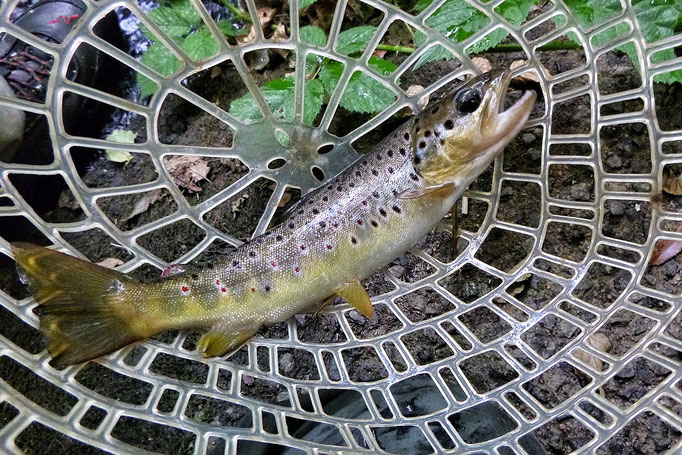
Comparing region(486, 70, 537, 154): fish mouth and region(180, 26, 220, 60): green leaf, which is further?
region(180, 26, 220, 60): green leaf

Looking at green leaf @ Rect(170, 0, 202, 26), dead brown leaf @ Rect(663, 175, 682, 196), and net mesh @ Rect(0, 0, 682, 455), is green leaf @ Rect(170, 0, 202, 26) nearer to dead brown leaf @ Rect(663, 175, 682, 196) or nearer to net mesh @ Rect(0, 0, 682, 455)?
net mesh @ Rect(0, 0, 682, 455)

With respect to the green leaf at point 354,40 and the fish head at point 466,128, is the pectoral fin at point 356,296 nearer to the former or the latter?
the fish head at point 466,128

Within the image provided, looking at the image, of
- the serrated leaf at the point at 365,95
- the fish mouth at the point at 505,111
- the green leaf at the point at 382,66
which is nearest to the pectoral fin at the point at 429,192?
the fish mouth at the point at 505,111

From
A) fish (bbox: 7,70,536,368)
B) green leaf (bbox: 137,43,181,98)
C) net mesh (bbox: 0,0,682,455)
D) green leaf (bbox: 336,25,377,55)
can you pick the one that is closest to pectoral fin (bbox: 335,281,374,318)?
fish (bbox: 7,70,536,368)

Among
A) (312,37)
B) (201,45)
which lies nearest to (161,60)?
(201,45)

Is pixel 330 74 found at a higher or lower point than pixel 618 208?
higher

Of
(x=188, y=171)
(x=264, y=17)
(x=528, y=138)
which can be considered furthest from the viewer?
(x=264, y=17)

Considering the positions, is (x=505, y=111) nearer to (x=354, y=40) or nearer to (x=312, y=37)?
(x=354, y=40)
